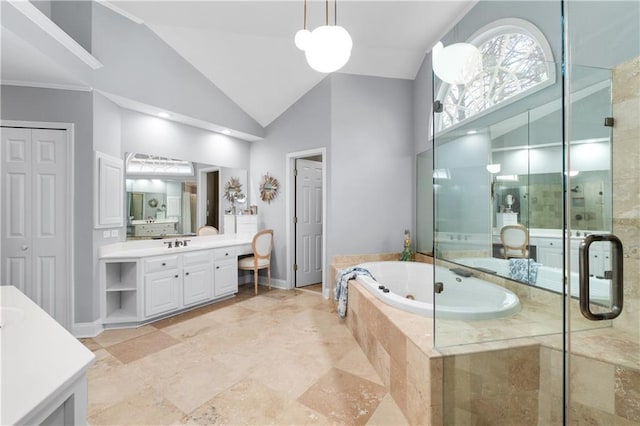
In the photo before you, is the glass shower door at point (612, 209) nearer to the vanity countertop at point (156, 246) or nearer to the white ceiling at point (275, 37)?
the white ceiling at point (275, 37)

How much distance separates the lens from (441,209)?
7.14 ft

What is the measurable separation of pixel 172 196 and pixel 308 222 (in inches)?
79.5

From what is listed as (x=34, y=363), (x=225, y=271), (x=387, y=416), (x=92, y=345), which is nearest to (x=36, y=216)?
(x=92, y=345)

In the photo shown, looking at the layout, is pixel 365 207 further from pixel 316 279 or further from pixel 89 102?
pixel 89 102

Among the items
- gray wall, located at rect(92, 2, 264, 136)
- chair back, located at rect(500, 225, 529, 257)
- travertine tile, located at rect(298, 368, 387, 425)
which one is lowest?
travertine tile, located at rect(298, 368, 387, 425)

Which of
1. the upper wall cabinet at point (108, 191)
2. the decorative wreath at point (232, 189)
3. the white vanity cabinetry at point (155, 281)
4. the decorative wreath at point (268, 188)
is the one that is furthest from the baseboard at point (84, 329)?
the decorative wreath at point (268, 188)

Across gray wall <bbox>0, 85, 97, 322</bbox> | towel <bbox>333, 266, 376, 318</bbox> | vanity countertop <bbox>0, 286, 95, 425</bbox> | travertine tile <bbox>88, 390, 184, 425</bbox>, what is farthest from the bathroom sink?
towel <bbox>333, 266, 376, 318</bbox>

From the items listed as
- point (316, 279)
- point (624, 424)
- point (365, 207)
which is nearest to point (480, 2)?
point (365, 207)

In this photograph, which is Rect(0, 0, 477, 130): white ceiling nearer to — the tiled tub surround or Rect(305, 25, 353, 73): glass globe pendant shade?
Rect(305, 25, 353, 73): glass globe pendant shade

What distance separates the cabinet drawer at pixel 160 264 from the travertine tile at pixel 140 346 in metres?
0.66

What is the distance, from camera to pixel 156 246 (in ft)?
11.5

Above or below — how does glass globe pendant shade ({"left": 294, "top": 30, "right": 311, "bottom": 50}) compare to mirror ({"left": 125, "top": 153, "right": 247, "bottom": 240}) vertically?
above

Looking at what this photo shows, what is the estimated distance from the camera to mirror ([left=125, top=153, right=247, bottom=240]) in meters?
3.32

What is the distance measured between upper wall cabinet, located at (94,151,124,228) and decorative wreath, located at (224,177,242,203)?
4.86 ft
